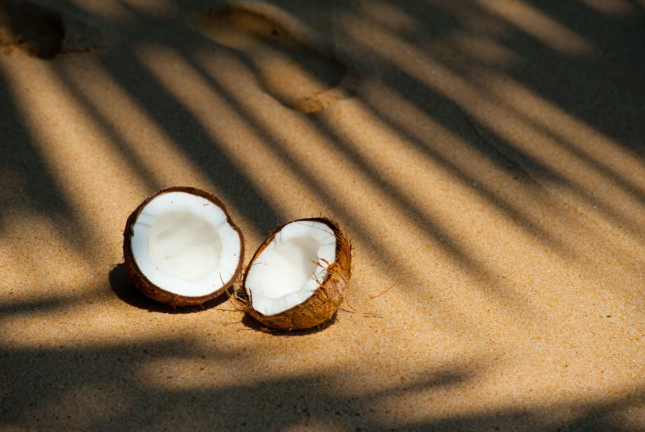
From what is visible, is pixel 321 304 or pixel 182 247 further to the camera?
pixel 182 247

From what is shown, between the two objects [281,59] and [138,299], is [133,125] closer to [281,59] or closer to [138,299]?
[281,59]

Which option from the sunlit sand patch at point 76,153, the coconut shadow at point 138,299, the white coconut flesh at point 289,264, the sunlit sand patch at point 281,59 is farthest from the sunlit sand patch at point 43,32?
the white coconut flesh at point 289,264

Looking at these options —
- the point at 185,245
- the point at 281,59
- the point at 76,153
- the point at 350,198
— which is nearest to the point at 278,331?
the point at 185,245

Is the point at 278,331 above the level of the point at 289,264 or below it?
below

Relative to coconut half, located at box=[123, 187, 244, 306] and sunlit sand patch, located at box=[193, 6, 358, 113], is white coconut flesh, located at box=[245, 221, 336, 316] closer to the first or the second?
coconut half, located at box=[123, 187, 244, 306]

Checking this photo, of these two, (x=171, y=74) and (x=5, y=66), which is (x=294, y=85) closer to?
(x=171, y=74)

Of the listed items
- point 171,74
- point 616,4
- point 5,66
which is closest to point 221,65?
point 171,74
